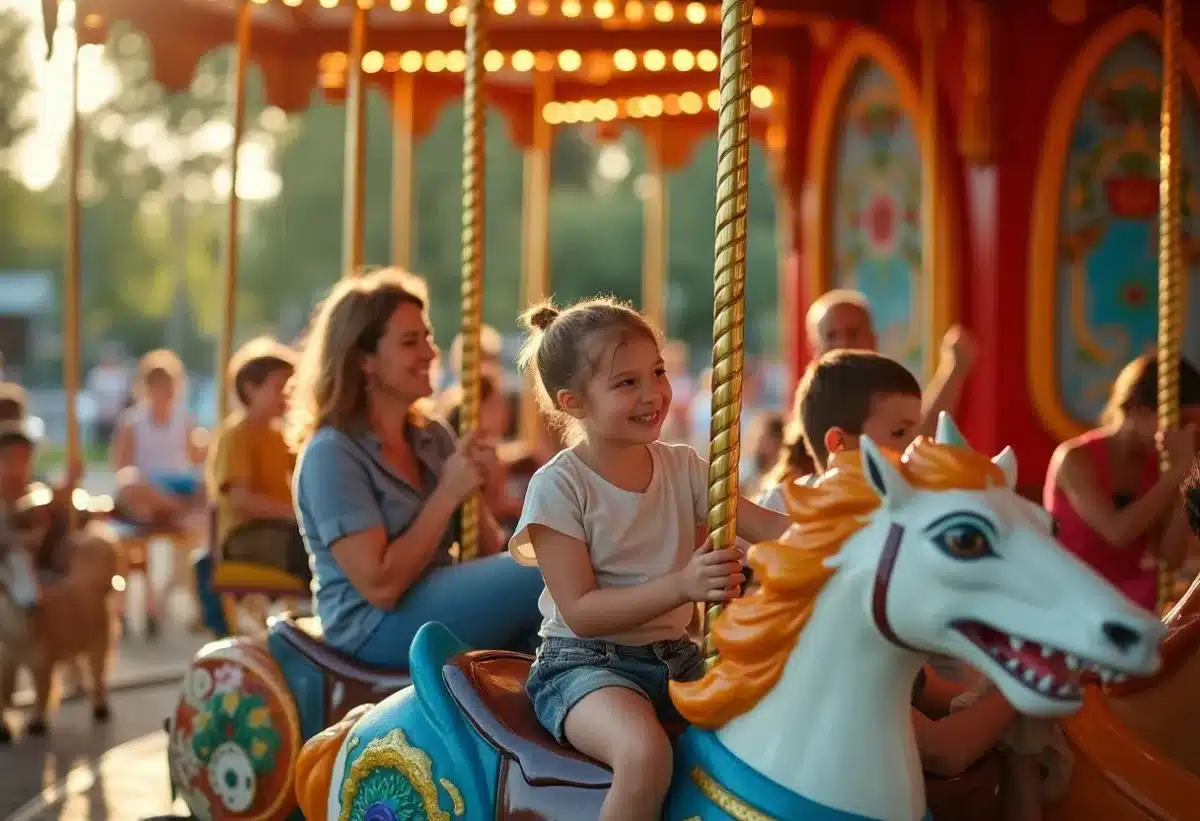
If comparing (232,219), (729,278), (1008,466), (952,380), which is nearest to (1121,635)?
(1008,466)

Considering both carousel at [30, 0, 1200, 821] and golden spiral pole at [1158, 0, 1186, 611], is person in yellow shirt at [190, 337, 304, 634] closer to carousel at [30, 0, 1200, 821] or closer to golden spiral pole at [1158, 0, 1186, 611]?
carousel at [30, 0, 1200, 821]

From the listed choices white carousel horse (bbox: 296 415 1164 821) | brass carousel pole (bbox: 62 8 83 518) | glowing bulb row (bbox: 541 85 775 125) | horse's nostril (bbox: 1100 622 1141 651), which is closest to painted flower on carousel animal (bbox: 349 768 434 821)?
white carousel horse (bbox: 296 415 1164 821)

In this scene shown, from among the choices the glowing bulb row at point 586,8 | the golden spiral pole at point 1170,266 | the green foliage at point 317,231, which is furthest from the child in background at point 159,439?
the green foliage at point 317,231

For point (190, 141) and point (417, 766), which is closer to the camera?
point (417, 766)

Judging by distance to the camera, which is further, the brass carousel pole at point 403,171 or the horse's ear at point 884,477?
the brass carousel pole at point 403,171

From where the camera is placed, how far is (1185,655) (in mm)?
2760

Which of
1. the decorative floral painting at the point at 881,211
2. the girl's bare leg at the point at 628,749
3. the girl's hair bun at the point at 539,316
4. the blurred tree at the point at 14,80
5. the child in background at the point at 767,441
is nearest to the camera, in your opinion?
the girl's bare leg at the point at 628,749

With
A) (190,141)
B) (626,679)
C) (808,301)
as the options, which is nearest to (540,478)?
(626,679)

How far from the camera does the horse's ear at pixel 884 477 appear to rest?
2.12m

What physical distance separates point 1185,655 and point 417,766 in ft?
4.41

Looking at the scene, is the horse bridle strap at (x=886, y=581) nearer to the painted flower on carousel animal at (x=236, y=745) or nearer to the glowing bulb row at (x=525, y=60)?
the painted flower on carousel animal at (x=236, y=745)

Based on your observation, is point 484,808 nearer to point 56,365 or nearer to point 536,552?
point 536,552

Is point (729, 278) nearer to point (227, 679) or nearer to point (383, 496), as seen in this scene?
point (383, 496)

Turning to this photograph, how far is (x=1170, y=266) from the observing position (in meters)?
4.41
